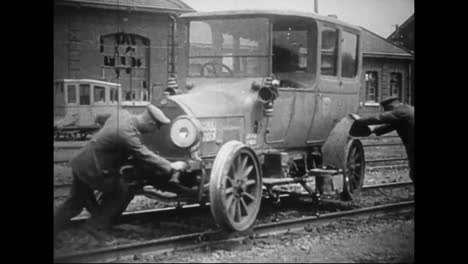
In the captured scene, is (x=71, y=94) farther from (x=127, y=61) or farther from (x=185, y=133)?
(x=185, y=133)

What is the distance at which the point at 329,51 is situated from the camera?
7223 millimetres

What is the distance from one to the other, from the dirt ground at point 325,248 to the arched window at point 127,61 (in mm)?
1551

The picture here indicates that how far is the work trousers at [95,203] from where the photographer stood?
5.50 m

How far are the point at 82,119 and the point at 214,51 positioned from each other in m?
1.51

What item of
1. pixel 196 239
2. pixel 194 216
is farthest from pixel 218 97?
pixel 196 239

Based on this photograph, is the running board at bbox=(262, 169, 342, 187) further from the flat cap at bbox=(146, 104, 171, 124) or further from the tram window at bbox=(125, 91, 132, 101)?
the tram window at bbox=(125, 91, 132, 101)

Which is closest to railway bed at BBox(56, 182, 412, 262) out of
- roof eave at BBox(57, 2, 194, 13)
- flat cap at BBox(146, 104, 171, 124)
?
flat cap at BBox(146, 104, 171, 124)

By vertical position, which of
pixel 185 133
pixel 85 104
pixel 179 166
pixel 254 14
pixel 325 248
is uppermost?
pixel 254 14

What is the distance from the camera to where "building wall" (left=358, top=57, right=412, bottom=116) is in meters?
6.78

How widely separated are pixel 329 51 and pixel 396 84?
2.62 ft

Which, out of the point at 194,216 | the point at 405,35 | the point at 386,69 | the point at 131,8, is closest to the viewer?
the point at 131,8
